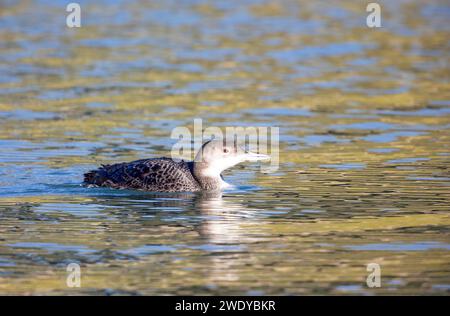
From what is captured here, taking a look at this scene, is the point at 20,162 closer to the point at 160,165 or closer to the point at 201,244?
the point at 160,165

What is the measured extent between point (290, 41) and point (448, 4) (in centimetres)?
824

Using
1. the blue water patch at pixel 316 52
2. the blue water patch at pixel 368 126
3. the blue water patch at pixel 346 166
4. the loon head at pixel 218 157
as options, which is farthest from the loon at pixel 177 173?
the blue water patch at pixel 316 52

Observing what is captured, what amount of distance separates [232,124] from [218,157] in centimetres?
518

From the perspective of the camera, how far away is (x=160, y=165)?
13719 mm

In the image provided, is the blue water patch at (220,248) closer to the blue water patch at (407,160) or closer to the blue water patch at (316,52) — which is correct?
the blue water patch at (407,160)

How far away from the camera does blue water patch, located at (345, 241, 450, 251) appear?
10.9 m

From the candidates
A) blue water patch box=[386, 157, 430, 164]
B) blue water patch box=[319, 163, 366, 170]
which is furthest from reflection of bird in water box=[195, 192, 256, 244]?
blue water patch box=[386, 157, 430, 164]

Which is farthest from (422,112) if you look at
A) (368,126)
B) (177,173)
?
(177,173)

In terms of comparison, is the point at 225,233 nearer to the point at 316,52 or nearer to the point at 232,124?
the point at 232,124

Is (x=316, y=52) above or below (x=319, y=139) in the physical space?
above

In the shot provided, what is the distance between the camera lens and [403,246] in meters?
11.0

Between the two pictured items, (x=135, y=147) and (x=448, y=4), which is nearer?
(x=135, y=147)

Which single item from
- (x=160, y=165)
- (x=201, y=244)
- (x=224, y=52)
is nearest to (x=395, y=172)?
(x=160, y=165)

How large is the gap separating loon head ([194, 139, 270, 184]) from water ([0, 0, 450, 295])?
42cm
